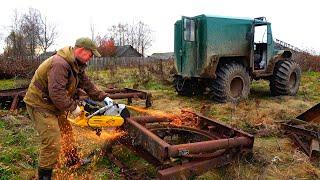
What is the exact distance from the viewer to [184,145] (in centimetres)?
423

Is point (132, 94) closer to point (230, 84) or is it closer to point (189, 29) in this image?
point (189, 29)

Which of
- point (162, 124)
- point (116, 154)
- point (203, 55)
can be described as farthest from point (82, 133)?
point (203, 55)

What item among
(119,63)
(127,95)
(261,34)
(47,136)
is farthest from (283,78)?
(119,63)

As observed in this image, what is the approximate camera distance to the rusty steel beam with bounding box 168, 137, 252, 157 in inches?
162

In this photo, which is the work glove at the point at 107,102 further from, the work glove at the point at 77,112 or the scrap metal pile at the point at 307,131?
the scrap metal pile at the point at 307,131

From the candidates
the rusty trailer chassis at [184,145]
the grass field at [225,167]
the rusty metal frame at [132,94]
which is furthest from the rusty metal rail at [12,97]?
the rusty trailer chassis at [184,145]

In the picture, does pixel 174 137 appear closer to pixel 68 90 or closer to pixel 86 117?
pixel 86 117

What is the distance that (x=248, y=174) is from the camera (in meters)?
4.81

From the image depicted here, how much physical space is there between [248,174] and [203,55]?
5.54 meters

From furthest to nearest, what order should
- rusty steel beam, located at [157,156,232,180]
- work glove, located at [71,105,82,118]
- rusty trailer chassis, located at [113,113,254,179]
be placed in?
1. work glove, located at [71,105,82,118]
2. rusty trailer chassis, located at [113,113,254,179]
3. rusty steel beam, located at [157,156,232,180]

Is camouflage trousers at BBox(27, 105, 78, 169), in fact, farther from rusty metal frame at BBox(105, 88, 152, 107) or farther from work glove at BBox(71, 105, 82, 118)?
rusty metal frame at BBox(105, 88, 152, 107)

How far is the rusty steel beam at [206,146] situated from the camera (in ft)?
13.5

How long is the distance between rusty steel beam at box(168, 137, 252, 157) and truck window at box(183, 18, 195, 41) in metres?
5.59

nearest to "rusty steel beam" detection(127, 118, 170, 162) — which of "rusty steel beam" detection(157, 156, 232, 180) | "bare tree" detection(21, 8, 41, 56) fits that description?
"rusty steel beam" detection(157, 156, 232, 180)
